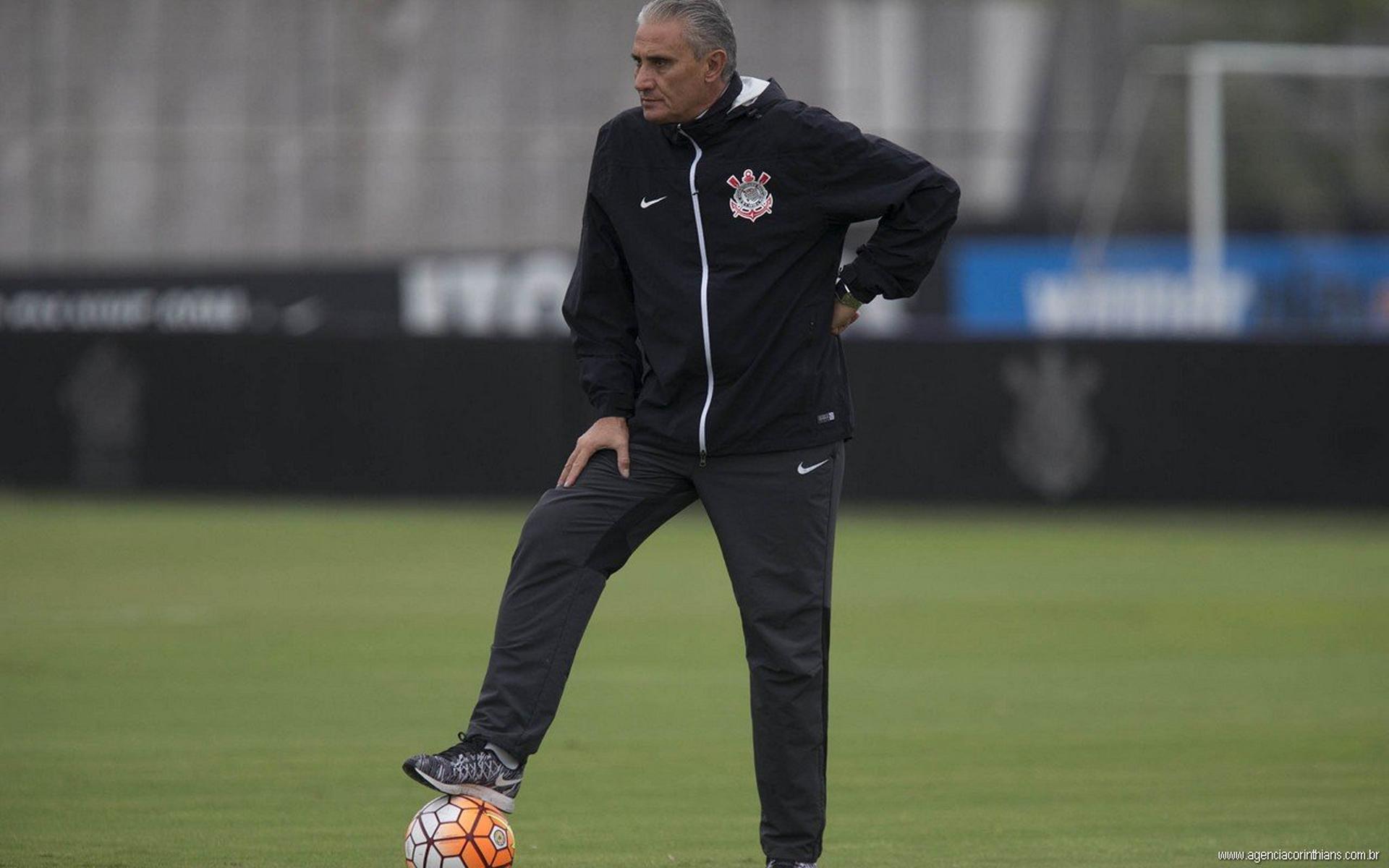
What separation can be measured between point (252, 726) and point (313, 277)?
1989 cm

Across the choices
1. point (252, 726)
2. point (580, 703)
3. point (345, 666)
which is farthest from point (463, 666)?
point (252, 726)

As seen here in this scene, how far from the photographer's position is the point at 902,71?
32.3 meters

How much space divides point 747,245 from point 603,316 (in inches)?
19.4

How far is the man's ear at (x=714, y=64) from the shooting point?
5918 mm

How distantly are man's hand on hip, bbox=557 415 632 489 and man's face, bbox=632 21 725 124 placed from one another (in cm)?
85

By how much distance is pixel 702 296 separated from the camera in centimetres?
599

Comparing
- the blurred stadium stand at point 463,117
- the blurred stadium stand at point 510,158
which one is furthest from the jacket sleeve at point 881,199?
the blurred stadium stand at point 463,117

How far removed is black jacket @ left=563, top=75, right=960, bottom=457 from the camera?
6008 mm

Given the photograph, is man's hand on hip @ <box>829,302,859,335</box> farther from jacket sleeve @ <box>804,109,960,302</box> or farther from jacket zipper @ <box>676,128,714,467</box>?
jacket zipper @ <box>676,128,714,467</box>

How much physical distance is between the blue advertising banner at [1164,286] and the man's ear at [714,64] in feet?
74.8

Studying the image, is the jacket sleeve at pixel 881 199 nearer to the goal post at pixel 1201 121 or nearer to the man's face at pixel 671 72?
the man's face at pixel 671 72

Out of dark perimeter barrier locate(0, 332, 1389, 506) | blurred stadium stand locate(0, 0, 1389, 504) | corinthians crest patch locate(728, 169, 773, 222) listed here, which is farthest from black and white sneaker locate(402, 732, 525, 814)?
blurred stadium stand locate(0, 0, 1389, 504)

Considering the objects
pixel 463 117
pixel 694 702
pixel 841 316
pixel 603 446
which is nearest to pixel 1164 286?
pixel 463 117

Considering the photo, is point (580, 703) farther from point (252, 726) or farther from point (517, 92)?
point (517, 92)
